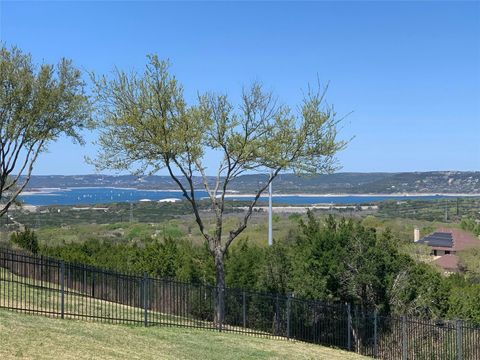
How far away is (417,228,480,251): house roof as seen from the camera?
7788 centimetres

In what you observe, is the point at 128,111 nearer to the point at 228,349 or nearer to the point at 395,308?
the point at 228,349

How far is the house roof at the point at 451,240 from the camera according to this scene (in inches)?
3066

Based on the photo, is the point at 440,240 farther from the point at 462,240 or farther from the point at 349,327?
the point at 349,327

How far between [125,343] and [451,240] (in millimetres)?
74215

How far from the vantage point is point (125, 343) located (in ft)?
42.9

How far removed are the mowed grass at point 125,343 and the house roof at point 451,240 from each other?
64047mm

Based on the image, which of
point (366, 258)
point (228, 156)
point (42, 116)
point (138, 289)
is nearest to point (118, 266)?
point (138, 289)

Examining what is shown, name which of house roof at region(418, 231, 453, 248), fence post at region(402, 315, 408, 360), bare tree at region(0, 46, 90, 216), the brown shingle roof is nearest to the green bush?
bare tree at region(0, 46, 90, 216)

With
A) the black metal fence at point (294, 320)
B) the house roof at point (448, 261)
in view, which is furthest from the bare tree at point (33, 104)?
the house roof at point (448, 261)

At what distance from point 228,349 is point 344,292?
944 centimetres

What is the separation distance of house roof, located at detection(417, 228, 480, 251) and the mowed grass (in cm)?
6405

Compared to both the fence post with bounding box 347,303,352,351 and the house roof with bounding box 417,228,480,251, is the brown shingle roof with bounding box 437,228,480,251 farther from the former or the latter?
the fence post with bounding box 347,303,352,351

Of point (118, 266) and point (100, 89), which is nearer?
point (100, 89)

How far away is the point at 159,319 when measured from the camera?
61.3 feet
